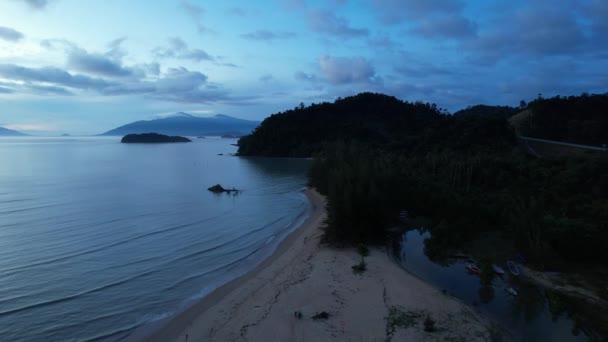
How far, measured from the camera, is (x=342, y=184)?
17.5 metres

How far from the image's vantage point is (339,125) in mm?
100062

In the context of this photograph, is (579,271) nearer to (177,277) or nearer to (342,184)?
(342,184)

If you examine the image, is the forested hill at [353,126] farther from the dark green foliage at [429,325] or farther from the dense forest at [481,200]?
the dark green foliage at [429,325]

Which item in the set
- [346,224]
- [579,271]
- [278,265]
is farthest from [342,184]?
[579,271]

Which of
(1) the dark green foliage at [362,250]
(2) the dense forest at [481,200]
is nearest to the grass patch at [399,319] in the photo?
(1) the dark green foliage at [362,250]

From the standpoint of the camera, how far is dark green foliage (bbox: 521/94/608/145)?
45.6 metres

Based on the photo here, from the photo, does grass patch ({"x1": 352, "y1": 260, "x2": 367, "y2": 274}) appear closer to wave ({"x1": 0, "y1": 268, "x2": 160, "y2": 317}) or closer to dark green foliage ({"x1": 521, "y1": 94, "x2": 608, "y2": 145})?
wave ({"x1": 0, "y1": 268, "x2": 160, "y2": 317})

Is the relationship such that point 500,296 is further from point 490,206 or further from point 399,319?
point 490,206

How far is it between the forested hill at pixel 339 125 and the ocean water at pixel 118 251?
57643 mm

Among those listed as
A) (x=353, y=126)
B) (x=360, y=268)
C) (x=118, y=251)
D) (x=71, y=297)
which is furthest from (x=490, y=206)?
(x=353, y=126)

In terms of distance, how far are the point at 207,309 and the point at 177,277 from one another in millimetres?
3470

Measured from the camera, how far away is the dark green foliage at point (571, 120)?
1796 inches

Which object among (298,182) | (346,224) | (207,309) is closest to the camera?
(207,309)

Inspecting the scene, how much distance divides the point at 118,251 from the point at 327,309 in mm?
11142
